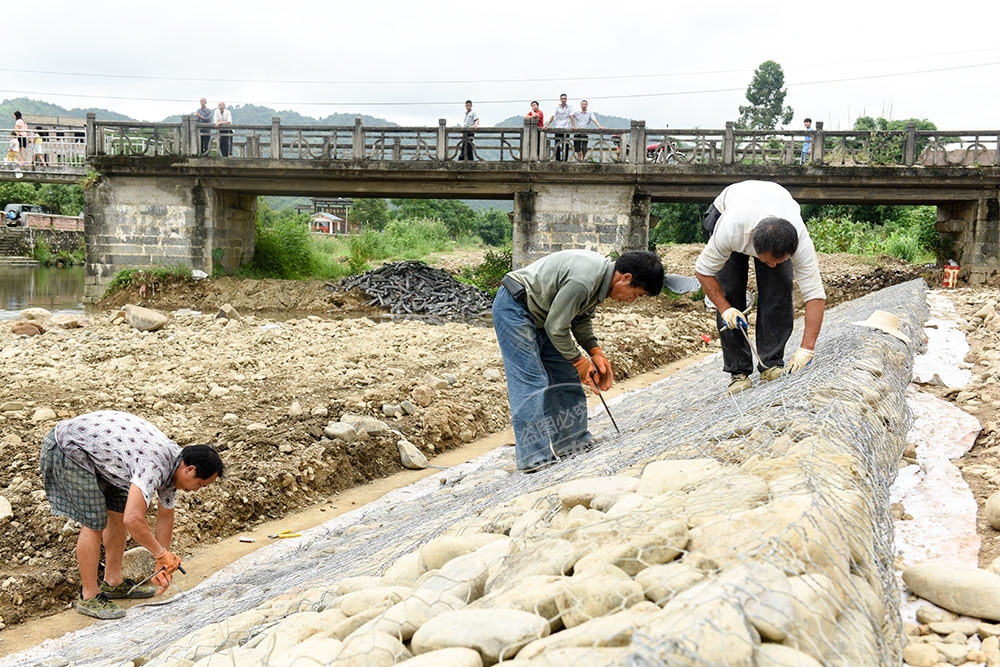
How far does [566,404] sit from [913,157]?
51.4 feet

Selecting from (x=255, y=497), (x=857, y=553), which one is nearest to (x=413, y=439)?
(x=255, y=497)

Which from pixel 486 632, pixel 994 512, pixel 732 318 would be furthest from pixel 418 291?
pixel 486 632

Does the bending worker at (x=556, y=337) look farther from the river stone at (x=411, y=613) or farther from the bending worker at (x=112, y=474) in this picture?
the river stone at (x=411, y=613)

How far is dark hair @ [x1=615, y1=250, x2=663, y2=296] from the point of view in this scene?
14.8 feet

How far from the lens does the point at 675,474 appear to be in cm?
344

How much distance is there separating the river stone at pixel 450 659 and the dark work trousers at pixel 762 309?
11.5 feet

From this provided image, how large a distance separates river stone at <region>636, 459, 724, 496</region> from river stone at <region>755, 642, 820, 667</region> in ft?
4.44

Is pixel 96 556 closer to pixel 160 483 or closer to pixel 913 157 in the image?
pixel 160 483

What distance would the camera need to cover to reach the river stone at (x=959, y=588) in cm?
252

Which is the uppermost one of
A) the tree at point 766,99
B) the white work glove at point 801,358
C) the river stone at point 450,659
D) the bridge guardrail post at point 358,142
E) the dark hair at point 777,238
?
the tree at point 766,99

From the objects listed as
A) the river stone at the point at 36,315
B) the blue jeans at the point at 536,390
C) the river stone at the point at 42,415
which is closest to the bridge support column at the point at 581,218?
the river stone at the point at 36,315

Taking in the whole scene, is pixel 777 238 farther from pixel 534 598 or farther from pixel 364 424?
pixel 364 424

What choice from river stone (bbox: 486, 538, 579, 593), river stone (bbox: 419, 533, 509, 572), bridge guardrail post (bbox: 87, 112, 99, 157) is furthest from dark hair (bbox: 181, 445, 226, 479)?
bridge guardrail post (bbox: 87, 112, 99, 157)

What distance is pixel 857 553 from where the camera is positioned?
2.44 meters
